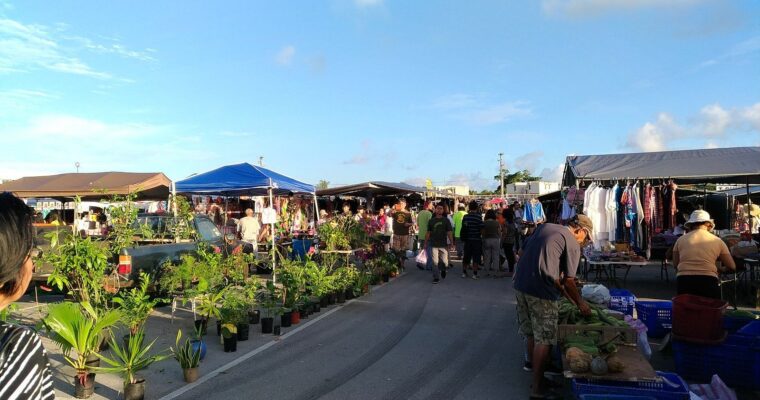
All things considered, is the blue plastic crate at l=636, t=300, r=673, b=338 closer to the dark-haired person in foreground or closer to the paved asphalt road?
the paved asphalt road

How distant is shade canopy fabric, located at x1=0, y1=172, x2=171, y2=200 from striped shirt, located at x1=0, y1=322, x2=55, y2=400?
1506cm

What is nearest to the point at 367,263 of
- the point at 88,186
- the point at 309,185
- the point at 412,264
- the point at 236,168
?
the point at 309,185

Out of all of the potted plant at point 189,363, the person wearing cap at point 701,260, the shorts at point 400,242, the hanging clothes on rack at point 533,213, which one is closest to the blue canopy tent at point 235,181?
the shorts at point 400,242

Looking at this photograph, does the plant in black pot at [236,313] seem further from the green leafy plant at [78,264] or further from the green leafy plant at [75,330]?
the green leafy plant at [75,330]

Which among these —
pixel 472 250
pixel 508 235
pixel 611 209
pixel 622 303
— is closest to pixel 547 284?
pixel 622 303

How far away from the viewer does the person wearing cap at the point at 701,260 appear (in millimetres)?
5996

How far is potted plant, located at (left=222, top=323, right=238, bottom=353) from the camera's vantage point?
6262 millimetres

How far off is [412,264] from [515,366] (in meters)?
10.5

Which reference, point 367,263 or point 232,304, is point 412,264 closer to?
point 367,263

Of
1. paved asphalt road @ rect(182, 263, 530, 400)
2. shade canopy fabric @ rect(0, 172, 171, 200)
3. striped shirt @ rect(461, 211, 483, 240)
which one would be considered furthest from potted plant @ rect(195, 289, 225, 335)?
shade canopy fabric @ rect(0, 172, 171, 200)

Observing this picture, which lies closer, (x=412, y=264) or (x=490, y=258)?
(x=490, y=258)

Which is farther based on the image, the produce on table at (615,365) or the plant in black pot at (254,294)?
the plant in black pot at (254,294)

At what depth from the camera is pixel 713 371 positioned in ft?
16.7

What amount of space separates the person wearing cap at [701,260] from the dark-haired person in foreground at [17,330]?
265 inches
